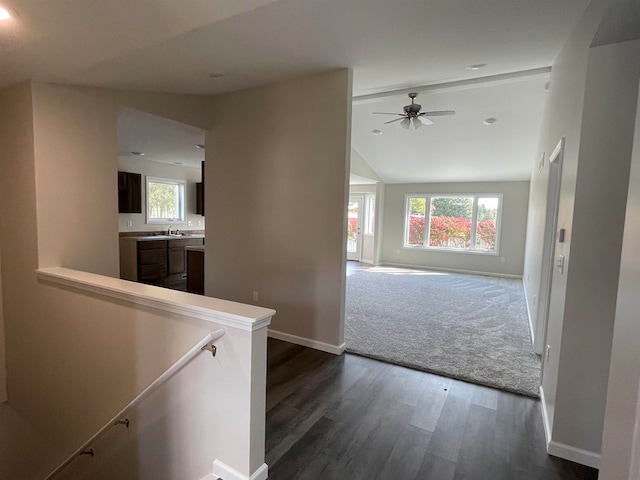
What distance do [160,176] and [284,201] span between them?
4637mm

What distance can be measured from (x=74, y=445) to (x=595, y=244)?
13.3 ft

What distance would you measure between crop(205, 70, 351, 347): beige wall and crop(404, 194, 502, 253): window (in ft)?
19.0

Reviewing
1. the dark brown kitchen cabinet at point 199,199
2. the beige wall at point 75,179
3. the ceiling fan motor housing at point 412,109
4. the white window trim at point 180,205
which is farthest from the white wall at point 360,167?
the beige wall at point 75,179

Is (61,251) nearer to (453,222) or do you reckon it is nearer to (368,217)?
(368,217)

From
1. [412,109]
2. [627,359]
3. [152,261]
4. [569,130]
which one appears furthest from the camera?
[152,261]

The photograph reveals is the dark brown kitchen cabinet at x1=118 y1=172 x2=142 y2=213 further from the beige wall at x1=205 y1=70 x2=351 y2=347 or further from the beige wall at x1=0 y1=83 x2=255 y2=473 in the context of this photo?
the beige wall at x1=0 y1=83 x2=255 y2=473

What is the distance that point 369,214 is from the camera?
9.42 meters

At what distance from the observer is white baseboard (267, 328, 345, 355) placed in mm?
3273

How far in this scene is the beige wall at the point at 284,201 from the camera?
10.5 feet

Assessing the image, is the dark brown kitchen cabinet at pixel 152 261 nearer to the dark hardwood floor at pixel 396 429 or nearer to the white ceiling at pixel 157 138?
the white ceiling at pixel 157 138

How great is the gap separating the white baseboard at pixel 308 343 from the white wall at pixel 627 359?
243 centimetres

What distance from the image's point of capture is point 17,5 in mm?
1575

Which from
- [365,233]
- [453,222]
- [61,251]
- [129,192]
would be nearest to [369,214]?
[365,233]

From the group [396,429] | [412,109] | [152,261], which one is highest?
[412,109]
